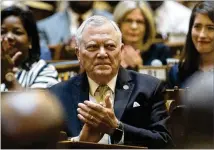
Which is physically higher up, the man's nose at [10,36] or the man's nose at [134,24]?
the man's nose at [134,24]

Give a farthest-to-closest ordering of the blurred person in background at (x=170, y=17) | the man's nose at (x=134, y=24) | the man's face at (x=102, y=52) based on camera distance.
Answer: the blurred person in background at (x=170, y=17) < the man's nose at (x=134, y=24) < the man's face at (x=102, y=52)

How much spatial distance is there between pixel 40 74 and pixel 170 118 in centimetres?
89

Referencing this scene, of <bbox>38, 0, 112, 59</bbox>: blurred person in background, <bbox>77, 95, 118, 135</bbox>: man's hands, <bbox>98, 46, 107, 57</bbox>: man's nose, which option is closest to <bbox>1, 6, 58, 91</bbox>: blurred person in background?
<bbox>98, 46, 107, 57</bbox>: man's nose

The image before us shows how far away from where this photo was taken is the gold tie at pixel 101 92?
212 cm

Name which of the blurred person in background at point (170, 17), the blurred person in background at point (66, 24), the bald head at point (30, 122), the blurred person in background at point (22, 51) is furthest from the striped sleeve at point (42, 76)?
the blurred person in background at point (170, 17)

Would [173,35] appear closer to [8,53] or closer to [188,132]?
[8,53]

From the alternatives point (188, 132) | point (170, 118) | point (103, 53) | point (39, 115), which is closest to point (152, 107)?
point (170, 118)

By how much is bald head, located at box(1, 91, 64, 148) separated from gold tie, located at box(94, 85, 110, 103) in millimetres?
803

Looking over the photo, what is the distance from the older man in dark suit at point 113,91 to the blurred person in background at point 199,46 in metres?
0.35

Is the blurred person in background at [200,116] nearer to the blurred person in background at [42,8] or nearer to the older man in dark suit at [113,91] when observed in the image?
the older man in dark suit at [113,91]

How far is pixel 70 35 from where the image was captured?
3945 mm

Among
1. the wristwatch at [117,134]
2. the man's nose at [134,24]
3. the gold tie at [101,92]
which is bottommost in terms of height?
the wristwatch at [117,134]

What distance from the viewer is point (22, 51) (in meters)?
2.80

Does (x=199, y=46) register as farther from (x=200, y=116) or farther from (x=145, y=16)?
(x=200, y=116)
